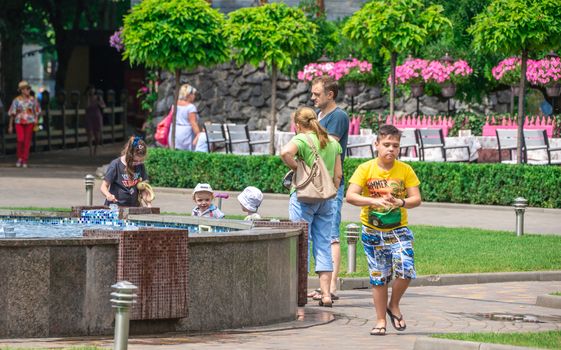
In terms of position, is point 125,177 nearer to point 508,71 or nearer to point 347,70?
point 508,71

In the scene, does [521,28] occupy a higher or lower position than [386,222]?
higher

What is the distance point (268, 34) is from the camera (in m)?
26.6

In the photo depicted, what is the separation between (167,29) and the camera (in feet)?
83.9

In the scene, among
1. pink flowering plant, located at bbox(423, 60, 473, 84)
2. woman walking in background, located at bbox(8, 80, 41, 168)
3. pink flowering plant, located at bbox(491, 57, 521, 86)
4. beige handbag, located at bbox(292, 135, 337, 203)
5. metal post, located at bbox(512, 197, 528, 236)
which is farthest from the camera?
pink flowering plant, located at bbox(423, 60, 473, 84)

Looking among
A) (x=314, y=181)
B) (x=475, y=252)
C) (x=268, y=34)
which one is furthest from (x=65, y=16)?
(x=314, y=181)

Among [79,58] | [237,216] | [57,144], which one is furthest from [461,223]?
[79,58]

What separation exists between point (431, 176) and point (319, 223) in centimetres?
1154

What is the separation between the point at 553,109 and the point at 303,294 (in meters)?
24.6

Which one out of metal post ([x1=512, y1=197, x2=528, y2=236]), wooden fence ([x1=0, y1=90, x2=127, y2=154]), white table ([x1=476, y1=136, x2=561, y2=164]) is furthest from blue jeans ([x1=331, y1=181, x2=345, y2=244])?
wooden fence ([x1=0, y1=90, x2=127, y2=154])

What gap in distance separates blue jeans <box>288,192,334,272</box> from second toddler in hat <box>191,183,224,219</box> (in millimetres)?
1224

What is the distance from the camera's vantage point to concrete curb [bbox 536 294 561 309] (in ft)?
41.7

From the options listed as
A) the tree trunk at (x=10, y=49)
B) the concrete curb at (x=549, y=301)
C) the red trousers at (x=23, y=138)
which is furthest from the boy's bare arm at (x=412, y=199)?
the tree trunk at (x=10, y=49)

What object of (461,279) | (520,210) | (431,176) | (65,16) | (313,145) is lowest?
(461,279)

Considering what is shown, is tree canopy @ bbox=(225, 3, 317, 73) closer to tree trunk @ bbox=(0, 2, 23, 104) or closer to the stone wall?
the stone wall
